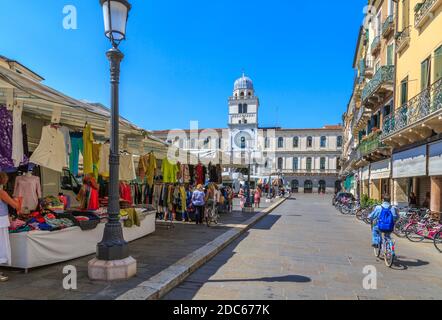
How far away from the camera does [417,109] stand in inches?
513

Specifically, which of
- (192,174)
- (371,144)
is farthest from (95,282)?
(371,144)

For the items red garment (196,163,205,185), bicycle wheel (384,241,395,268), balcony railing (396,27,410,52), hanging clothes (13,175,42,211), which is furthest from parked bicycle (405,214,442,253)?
hanging clothes (13,175,42,211)

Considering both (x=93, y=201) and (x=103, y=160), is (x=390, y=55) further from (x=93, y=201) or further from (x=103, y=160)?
(x=93, y=201)

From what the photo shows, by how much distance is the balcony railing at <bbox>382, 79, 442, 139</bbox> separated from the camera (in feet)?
37.4

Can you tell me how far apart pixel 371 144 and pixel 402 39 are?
7225 mm

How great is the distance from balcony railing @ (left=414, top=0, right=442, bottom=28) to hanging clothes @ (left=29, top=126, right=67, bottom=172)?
1352 centimetres

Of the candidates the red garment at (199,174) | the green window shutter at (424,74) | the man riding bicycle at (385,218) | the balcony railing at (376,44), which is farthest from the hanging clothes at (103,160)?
the balcony railing at (376,44)

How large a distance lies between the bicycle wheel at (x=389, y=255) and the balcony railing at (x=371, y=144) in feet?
39.9

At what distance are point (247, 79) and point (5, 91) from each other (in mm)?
84007

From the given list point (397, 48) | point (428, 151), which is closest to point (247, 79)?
point (397, 48)
